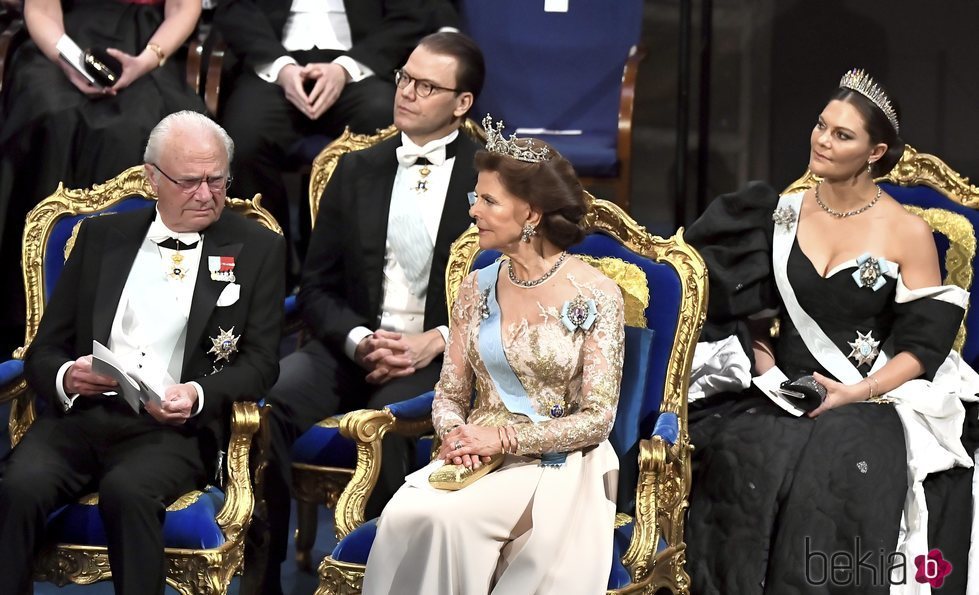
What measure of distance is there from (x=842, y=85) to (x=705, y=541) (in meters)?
1.32

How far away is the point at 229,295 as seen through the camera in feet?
12.1

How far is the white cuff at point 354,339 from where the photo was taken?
4.04m

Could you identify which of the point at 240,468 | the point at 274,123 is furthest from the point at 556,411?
the point at 274,123

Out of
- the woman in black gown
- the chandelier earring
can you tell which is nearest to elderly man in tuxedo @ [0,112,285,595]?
the chandelier earring

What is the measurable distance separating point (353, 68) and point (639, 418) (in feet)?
6.51

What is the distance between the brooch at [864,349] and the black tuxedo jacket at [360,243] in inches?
44.7

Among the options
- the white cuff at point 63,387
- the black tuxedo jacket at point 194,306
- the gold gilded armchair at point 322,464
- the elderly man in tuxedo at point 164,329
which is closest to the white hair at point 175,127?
the elderly man in tuxedo at point 164,329

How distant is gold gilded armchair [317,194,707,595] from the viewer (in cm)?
331

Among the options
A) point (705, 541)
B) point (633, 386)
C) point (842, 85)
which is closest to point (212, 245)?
point (633, 386)

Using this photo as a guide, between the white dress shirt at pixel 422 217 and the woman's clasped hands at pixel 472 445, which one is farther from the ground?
the white dress shirt at pixel 422 217

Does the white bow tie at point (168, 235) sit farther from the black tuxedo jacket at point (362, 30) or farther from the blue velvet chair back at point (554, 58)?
the blue velvet chair back at point (554, 58)

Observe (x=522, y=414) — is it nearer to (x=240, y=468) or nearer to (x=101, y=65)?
(x=240, y=468)

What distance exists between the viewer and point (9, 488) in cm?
334

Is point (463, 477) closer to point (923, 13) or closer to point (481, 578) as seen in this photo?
point (481, 578)
